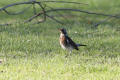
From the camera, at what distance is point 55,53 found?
834cm

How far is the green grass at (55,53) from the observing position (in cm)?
635

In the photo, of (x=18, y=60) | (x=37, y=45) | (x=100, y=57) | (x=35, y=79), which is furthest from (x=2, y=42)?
(x=35, y=79)

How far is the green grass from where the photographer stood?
6.35 metres

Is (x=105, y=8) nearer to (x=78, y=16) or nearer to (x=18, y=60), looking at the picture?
(x=78, y=16)

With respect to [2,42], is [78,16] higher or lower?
lower

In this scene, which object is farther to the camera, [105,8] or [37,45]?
[105,8]

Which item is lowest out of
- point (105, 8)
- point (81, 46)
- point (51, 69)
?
point (105, 8)

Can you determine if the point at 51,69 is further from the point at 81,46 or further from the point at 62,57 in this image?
the point at 81,46

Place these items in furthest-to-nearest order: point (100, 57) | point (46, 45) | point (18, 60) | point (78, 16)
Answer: point (78, 16), point (46, 45), point (100, 57), point (18, 60)

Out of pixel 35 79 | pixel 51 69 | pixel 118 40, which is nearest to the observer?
pixel 35 79

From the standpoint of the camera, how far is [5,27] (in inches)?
451

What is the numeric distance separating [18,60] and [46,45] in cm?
183

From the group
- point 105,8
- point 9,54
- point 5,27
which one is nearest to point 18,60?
point 9,54

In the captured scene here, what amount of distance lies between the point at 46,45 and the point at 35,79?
10.4 feet
